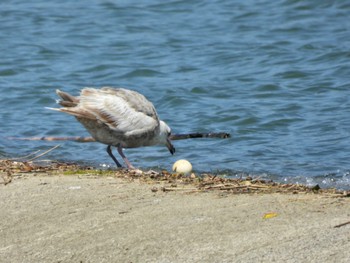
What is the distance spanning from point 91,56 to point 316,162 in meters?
7.45

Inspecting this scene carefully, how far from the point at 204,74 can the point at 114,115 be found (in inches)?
250

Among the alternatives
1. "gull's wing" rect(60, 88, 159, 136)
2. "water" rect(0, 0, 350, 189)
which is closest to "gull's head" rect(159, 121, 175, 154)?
"gull's wing" rect(60, 88, 159, 136)

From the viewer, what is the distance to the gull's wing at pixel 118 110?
9.30 m

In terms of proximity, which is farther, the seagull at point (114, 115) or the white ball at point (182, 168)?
the white ball at point (182, 168)

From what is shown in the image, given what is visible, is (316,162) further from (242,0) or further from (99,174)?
(242,0)

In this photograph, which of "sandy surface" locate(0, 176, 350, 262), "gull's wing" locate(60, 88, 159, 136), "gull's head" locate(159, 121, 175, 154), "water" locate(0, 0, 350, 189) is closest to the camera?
"sandy surface" locate(0, 176, 350, 262)

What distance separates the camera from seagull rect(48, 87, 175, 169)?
9.31 m

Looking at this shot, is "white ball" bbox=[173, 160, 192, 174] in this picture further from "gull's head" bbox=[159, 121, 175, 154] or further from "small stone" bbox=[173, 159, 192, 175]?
"gull's head" bbox=[159, 121, 175, 154]

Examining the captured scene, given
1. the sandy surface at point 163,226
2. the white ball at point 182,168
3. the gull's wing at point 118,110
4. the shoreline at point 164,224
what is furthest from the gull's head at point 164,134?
the sandy surface at point 163,226

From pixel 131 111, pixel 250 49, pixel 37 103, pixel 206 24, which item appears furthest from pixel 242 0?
pixel 131 111

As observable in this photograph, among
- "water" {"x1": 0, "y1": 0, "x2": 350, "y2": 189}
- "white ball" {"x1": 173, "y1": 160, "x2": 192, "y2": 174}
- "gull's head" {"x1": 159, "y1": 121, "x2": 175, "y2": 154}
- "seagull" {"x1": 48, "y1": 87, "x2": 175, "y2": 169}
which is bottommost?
"water" {"x1": 0, "y1": 0, "x2": 350, "y2": 189}

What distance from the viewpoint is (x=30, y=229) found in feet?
21.8

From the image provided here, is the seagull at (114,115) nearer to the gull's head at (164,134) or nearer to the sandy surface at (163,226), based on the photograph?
the gull's head at (164,134)

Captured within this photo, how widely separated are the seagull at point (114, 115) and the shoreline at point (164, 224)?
1.42 metres
